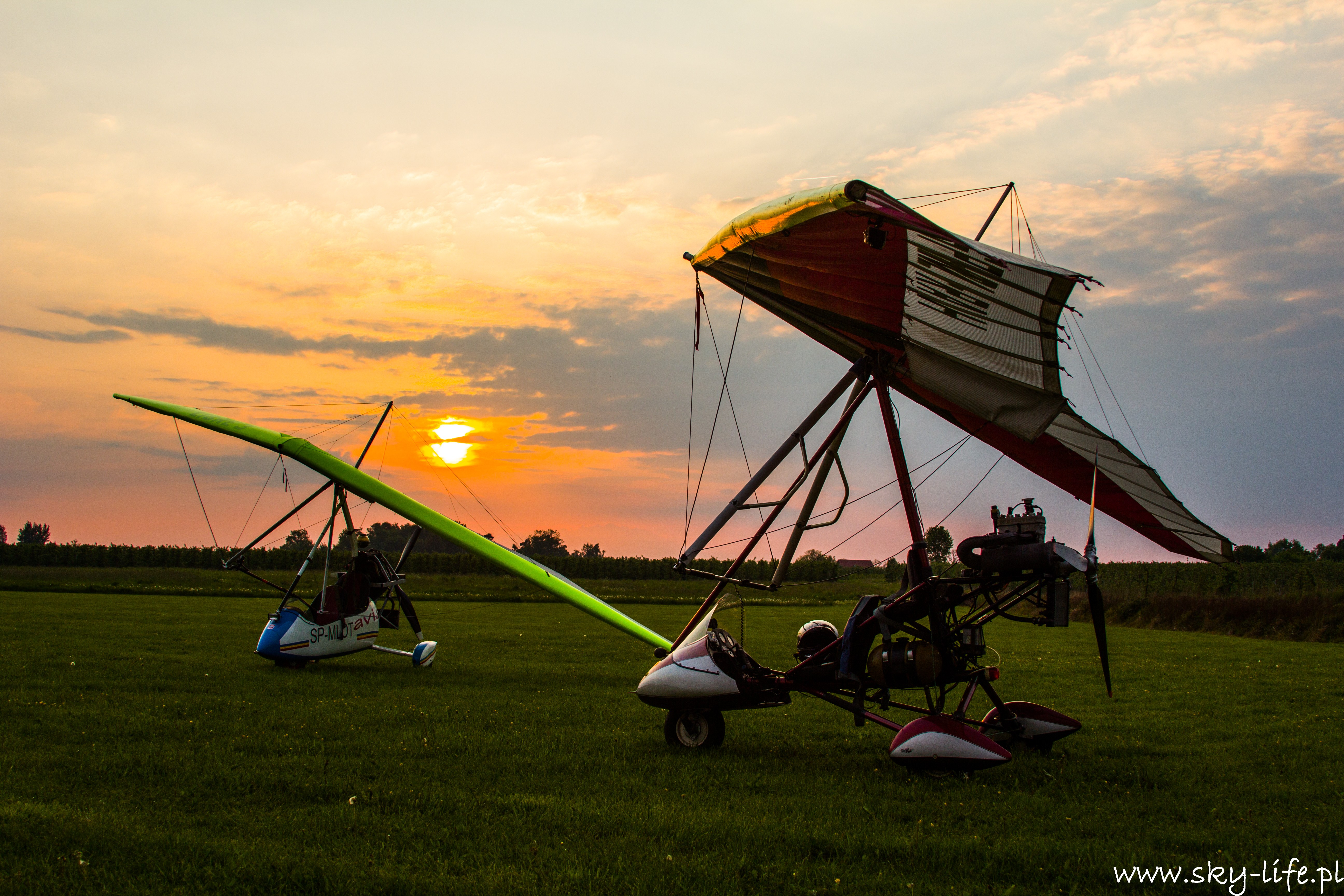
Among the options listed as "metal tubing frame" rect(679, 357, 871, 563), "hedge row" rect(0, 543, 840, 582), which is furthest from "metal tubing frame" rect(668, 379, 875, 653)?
"hedge row" rect(0, 543, 840, 582)

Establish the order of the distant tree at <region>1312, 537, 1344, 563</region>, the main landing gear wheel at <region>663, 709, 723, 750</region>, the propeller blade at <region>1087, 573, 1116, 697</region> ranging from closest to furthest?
the propeller blade at <region>1087, 573, 1116, 697</region> → the main landing gear wheel at <region>663, 709, 723, 750</region> → the distant tree at <region>1312, 537, 1344, 563</region>

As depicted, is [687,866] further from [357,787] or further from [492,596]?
[492,596]

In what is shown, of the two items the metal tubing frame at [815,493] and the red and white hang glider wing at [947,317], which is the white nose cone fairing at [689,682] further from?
the red and white hang glider wing at [947,317]

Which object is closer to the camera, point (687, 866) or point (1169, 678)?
point (687, 866)

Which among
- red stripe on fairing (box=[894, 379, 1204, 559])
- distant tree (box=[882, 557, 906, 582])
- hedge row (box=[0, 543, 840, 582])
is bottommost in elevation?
hedge row (box=[0, 543, 840, 582])

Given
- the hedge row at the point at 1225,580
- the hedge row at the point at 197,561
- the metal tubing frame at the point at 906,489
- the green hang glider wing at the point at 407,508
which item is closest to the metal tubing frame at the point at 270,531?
the green hang glider wing at the point at 407,508

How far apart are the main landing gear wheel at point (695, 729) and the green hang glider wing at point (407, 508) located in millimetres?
4312

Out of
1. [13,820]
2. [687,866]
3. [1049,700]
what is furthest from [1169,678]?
[13,820]

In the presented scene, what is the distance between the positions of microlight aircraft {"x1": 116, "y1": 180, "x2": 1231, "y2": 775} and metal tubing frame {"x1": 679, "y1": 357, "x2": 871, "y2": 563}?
0.06ft

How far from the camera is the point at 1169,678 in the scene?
15609 mm

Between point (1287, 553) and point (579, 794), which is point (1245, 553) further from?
point (1287, 553)

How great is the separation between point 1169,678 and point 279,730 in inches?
561

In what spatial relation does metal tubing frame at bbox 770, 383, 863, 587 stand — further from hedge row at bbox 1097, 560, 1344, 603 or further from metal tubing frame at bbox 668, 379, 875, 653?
hedge row at bbox 1097, 560, 1344, 603

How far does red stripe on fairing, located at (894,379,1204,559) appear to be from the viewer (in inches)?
378
